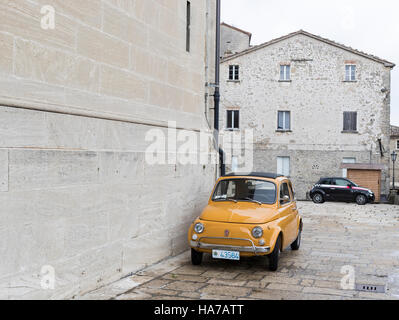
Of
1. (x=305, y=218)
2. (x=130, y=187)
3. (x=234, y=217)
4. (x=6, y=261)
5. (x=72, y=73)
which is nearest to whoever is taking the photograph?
(x=6, y=261)

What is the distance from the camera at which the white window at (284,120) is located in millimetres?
33594

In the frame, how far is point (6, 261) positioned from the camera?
511 centimetres

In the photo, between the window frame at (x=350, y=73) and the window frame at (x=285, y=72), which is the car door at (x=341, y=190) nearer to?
the window frame at (x=350, y=73)

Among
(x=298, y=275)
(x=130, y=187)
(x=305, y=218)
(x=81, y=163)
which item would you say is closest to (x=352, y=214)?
(x=305, y=218)

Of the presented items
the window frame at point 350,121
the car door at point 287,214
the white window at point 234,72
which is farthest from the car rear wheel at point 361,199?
the car door at point 287,214

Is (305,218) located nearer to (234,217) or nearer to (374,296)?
(234,217)

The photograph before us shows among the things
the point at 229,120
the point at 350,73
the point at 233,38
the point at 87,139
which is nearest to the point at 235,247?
the point at 87,139

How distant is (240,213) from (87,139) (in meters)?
3.35

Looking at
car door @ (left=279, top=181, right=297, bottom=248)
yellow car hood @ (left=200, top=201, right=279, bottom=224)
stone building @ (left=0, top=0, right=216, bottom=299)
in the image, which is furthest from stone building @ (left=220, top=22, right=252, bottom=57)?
yellow car hood @ (left=200, top=201, right=279, bottom=224)

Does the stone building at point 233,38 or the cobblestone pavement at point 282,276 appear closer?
the cobblestone pavement at point 282,276

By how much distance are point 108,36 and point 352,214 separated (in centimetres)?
1537

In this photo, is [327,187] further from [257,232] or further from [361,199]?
[257,232]

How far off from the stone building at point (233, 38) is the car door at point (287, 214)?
1159 inches

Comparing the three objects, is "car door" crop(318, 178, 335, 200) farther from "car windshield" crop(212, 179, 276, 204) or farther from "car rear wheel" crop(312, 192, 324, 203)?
"car windshield" crop(212, 179, 276, 204)
